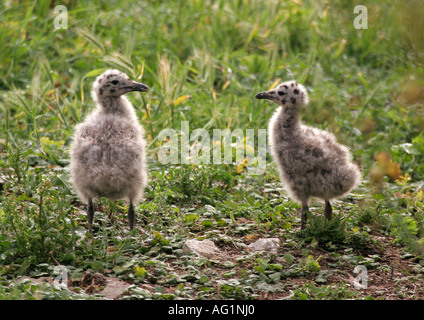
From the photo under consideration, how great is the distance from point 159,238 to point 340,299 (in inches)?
63.7

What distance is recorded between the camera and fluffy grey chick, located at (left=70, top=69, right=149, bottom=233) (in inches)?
194

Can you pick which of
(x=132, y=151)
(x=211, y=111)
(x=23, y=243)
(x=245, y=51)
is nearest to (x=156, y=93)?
(x=211, y=111)

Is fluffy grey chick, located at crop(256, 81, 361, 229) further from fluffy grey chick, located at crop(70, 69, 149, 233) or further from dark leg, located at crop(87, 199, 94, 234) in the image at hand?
dark leg, located at crop(87, 199, 94, 234)

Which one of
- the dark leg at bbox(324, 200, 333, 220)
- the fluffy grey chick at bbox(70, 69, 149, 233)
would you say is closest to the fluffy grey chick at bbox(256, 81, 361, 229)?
the dark leg at bbox(324, 200, 333, 220)

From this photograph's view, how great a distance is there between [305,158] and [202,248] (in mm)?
1225

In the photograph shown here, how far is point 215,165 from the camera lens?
6.66 meters

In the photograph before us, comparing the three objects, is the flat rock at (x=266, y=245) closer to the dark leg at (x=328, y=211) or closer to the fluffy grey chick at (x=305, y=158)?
the fluffy grey chick at (x=305, y=158)

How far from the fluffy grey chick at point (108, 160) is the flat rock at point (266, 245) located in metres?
1.08

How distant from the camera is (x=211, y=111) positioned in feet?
25.0

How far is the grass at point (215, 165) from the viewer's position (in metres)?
4.61

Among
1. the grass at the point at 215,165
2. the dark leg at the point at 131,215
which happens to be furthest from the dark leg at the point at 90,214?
the dark leg at the point at 131,215

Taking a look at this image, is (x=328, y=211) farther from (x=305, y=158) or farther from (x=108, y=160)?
(x=108, y=160)

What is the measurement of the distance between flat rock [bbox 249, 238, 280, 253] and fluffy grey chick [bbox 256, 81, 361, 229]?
1.32 feet

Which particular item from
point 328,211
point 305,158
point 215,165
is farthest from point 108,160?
point 328,211
